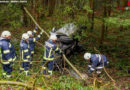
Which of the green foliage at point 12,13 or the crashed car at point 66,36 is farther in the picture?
the green foliage at point 12,13

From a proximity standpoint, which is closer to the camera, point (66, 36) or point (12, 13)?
point (66, 36)

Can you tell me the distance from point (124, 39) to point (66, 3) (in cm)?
501

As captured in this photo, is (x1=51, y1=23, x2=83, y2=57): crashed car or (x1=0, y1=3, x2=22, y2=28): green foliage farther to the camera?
(x1=0, y1=3, x2=22, y2=28): green foliage

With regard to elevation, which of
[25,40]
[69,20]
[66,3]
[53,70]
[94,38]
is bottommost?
[53,70]

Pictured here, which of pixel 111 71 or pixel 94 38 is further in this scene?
pixel 94 38

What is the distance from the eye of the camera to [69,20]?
24.6 feet

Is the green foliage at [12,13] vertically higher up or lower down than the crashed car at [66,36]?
higher up

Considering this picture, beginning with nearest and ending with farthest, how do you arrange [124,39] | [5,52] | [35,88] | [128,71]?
[35,88], [5,52], [128,71], [124,39]

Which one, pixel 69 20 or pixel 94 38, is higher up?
A: pixel 69 20

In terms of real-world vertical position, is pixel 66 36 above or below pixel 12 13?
below

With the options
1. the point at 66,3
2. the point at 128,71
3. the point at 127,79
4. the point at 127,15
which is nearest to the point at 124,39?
the point at 128,71

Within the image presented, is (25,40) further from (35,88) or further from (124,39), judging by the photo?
(124,39)

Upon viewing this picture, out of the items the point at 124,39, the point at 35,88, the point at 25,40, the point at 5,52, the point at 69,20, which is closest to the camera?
the point at 35,88

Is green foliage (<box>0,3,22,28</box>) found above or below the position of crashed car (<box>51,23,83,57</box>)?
above
